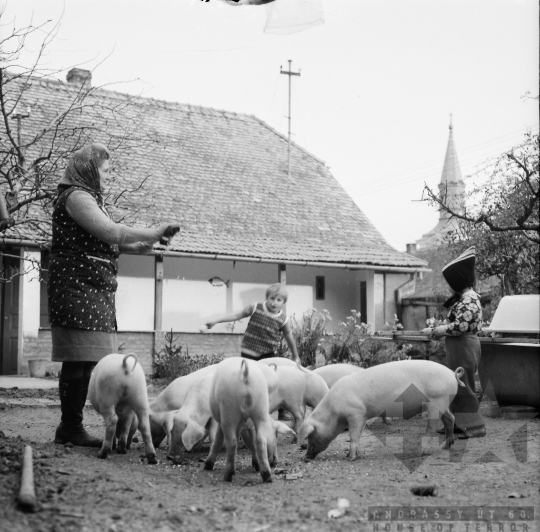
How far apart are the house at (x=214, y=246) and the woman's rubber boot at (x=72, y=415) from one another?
870 cm

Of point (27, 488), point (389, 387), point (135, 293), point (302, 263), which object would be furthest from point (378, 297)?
point (27, 488)

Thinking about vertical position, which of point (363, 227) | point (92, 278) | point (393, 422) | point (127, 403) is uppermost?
point (363, 227)

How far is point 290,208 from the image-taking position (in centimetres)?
1905

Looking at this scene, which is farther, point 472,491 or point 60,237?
point 60,237

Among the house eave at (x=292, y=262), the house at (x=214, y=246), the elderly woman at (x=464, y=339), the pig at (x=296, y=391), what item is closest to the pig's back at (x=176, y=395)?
the pig at (x=296, y=391)

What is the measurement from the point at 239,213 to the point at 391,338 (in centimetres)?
755

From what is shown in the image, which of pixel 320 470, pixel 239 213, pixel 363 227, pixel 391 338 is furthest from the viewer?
pixel 363 227

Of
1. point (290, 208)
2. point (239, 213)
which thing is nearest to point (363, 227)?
point (290, 208)

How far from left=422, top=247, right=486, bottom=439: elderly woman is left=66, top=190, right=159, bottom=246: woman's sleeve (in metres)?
2.96

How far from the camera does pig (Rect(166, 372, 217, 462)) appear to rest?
5.21 meters

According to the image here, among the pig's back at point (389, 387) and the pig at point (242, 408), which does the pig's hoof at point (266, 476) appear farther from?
the pig's back at point (389, 387)

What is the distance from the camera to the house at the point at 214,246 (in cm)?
1526

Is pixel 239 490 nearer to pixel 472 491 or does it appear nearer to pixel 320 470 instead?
pixel 320 470

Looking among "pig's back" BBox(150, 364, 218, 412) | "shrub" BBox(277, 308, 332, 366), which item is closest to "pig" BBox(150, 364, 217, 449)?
"pig's back" BBox(150, 364, 218, 412)
